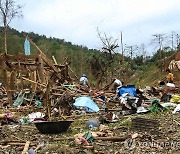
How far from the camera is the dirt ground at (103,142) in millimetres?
6371

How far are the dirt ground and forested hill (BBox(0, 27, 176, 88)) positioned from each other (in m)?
10.8

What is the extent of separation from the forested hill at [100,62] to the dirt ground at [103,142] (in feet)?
35.4

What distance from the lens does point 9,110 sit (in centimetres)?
1318

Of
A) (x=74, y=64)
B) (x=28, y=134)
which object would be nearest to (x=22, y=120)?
(x=28, y=134)

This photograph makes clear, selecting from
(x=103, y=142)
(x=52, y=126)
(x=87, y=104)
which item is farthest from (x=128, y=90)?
(x=103, y=142)

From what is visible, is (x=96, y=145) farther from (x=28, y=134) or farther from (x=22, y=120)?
(x=22, y=120)

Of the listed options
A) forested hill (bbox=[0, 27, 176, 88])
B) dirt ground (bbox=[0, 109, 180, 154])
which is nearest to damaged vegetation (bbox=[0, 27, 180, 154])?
dirt ground (bbox=[0, 109, 180, 154])

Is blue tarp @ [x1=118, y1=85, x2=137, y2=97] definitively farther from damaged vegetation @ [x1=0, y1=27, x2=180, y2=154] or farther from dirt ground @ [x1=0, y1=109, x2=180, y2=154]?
dirt ground @ [x1=0, y1=109, x2=180, y2=154]

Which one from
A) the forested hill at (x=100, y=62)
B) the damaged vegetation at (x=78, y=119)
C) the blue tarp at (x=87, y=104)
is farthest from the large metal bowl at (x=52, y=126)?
the forested hill at (x=100, y=62)

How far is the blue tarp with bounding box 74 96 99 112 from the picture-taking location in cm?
1222

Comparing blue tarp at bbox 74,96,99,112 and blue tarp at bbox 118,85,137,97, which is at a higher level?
blue tarp at bbox 118,85,137,97

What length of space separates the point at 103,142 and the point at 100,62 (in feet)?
Result: 62.7

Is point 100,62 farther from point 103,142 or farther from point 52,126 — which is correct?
point 103,142

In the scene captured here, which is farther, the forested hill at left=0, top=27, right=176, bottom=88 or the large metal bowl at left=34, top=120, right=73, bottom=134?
the forested hill at left=0, top=27, right=176, bottom=88
